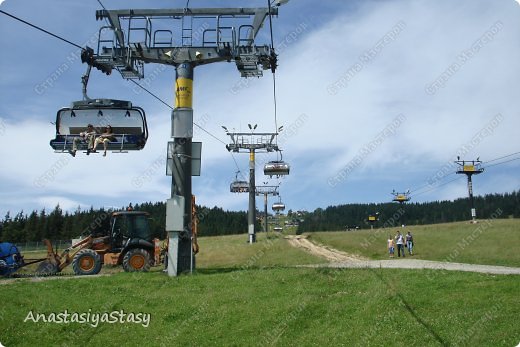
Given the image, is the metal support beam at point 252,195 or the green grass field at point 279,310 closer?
the green grass field at point 279,310

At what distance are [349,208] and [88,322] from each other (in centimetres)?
18142

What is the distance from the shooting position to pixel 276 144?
50250 mm

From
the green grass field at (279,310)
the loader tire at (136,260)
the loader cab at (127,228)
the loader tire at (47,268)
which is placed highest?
the loader cab at (127,228)

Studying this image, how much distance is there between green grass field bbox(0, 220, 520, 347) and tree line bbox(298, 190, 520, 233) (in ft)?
367

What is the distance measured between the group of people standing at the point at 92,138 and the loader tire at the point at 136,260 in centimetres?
522

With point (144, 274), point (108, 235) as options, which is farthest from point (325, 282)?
point (108, 235)

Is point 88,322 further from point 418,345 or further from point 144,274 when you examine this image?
point 418,345

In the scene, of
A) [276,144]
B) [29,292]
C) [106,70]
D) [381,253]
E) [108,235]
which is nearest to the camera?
[29,292]

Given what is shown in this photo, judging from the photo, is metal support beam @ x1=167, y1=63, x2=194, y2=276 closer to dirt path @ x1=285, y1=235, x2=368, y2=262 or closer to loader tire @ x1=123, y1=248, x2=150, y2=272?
loader tire @ x1=123, y1=248, x2=150, y2=272

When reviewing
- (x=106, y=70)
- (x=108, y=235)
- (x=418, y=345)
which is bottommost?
(x=418, y=345)

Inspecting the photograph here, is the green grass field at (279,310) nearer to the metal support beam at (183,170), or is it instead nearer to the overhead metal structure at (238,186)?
the metal support beam at (183,170)

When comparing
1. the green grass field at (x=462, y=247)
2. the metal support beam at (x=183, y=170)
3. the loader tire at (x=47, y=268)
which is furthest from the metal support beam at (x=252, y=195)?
the metal support beam at (x=183, y=170)

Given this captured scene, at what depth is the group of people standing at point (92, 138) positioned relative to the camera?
16.6 m

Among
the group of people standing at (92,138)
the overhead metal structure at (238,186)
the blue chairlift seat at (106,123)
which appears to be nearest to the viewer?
the group of people standing at (92,138)
